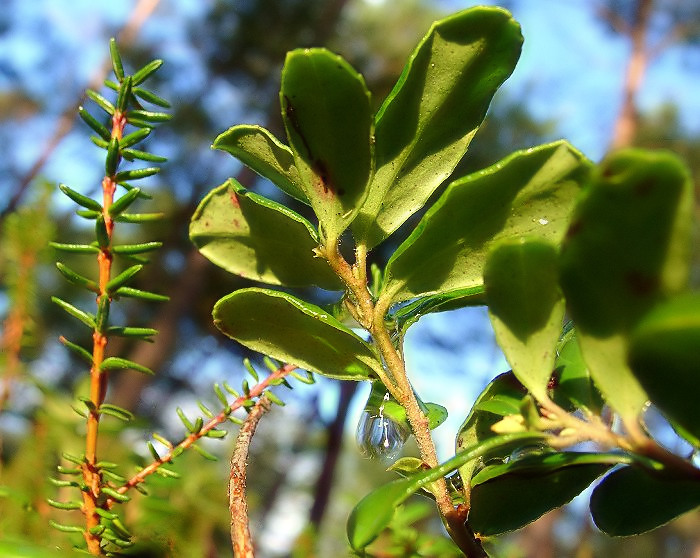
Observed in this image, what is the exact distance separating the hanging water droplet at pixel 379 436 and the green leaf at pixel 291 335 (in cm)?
7

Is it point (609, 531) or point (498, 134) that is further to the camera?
point (498, 134)

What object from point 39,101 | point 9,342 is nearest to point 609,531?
point 9,342

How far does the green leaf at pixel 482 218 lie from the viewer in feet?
1.08

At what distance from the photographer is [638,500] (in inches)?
12.3

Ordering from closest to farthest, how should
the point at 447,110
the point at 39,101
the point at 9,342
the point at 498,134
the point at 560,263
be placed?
the point at 560,263
the point at 447,110
the point at 9,342
the point at 498,134
the point at 39,101

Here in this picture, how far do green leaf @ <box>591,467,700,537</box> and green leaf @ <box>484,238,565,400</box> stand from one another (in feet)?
0.19

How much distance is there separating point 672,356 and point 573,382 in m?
0.11

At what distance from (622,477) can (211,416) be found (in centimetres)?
25

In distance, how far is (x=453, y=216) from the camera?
35 centimetres

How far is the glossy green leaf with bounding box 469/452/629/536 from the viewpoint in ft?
1.00

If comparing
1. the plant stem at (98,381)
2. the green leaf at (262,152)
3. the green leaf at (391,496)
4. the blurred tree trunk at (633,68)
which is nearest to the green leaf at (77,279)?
the plant stem at (98,381)

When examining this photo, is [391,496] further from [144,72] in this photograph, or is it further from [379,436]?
[144,72]

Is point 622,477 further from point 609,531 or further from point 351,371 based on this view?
point 351,371

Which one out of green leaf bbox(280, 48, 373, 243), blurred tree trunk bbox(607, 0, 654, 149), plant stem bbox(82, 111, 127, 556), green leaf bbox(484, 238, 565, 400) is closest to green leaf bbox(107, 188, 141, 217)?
plant stem bbox(82, 111, 127, 556)
